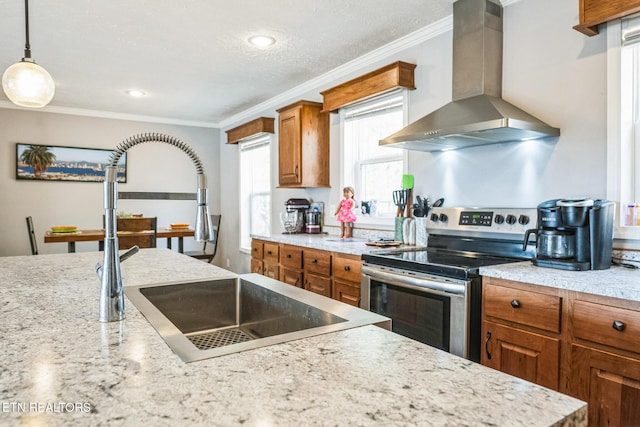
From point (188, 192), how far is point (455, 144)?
4.59 m

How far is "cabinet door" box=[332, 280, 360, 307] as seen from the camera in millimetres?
2762

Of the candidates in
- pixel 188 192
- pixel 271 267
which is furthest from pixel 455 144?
pixel 188 192

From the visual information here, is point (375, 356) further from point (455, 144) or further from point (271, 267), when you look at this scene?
point (271, 267)

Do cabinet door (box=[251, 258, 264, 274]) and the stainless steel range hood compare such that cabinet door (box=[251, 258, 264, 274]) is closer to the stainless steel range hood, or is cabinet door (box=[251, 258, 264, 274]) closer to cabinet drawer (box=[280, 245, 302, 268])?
cabinet drawer (box=[280, 245, 302, 268])

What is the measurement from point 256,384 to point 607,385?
1.45 metres

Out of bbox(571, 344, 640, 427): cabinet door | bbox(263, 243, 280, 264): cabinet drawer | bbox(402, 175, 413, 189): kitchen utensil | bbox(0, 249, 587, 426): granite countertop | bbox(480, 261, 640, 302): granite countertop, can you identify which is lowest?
bbox(571, 344, 640, 427): cabinet door

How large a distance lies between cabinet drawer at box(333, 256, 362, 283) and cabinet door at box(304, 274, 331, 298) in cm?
12

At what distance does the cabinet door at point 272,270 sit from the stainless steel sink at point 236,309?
2.02 meters

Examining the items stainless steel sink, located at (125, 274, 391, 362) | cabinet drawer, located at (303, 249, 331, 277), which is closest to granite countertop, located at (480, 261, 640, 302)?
stainless steel sink, located at (125, 274, 391, 362)

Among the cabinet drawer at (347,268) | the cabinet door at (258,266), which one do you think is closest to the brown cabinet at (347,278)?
the cabinet drawer at (347,268)

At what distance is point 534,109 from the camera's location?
238cm

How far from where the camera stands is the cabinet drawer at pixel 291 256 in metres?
3.41

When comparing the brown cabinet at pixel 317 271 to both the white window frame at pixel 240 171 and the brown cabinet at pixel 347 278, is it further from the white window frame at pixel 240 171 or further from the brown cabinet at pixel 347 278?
the white window frame at pixel 240 171

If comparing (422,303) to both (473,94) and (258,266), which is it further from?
(258,266)
